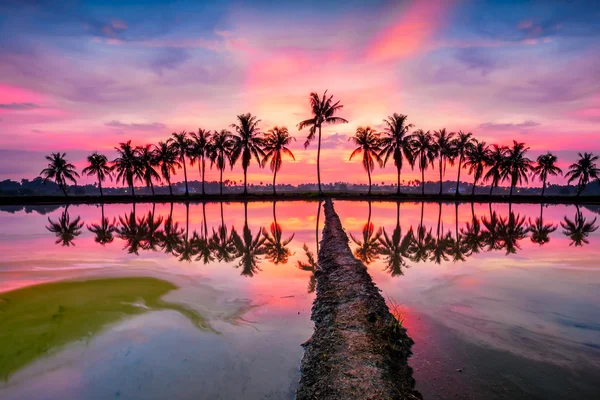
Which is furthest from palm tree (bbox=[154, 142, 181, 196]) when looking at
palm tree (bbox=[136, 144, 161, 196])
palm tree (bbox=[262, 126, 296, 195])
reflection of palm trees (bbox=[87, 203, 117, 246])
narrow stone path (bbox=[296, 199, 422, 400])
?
narrow stone path (bbox=[296, 199, 422, 400])

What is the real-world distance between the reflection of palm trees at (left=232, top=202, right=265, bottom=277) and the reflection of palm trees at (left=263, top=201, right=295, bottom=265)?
27cm

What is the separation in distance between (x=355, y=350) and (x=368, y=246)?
28.6 ft

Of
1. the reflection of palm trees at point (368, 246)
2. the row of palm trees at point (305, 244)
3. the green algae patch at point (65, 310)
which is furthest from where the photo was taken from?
the reflection of palm trees at point (368, 246)

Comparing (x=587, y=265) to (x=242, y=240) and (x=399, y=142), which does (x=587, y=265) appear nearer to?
(x=242, y=240)

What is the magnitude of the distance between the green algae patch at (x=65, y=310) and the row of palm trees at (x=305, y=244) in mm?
2875

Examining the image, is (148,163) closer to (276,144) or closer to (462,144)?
(276,144)

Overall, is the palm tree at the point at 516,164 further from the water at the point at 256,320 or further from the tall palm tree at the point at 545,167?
the water at the point at 256,320

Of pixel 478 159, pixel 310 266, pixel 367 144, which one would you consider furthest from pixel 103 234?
pixel 478 159

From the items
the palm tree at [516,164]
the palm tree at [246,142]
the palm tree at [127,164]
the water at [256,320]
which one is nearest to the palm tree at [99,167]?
the palm tree at [127,164]

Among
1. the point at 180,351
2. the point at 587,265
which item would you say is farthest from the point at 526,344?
the point at 587,265

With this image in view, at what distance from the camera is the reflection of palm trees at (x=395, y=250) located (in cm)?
934

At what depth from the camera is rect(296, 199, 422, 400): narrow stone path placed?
3299 millimetres

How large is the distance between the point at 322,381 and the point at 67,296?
22.2ft

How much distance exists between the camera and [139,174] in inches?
2331
